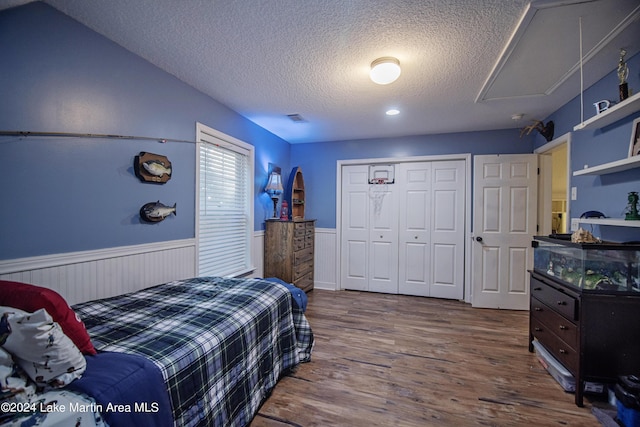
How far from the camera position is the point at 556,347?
6.56ft

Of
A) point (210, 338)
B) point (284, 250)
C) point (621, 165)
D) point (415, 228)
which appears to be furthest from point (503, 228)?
point (210, 338)

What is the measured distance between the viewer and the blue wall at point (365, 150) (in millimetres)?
3701

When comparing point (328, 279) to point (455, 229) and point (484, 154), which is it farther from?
point (484, 154)

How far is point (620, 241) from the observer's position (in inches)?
77.2

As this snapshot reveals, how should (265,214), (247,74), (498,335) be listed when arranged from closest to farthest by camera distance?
(247,74)
(498,335)
(265,214)

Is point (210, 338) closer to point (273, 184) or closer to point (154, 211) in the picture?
point (154, 211)

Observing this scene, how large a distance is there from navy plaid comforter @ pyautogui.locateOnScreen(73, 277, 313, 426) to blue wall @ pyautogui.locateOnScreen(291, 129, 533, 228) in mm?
2474

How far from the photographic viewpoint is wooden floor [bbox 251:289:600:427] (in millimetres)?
1633

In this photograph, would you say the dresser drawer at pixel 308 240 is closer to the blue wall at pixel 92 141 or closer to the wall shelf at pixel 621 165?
the blue wall at pixel 92 141

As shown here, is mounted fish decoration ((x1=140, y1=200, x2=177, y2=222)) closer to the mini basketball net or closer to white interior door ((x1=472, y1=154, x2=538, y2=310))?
the mini basketball net

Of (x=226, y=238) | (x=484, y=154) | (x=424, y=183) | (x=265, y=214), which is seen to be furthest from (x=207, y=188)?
(x=484, y=154)

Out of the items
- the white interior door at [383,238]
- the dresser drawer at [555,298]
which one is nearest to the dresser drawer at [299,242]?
the white interior door at [383,238]

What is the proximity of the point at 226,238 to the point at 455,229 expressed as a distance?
128 inches

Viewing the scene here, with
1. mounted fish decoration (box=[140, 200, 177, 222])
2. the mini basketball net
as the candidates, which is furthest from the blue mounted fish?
the mini basketball net
